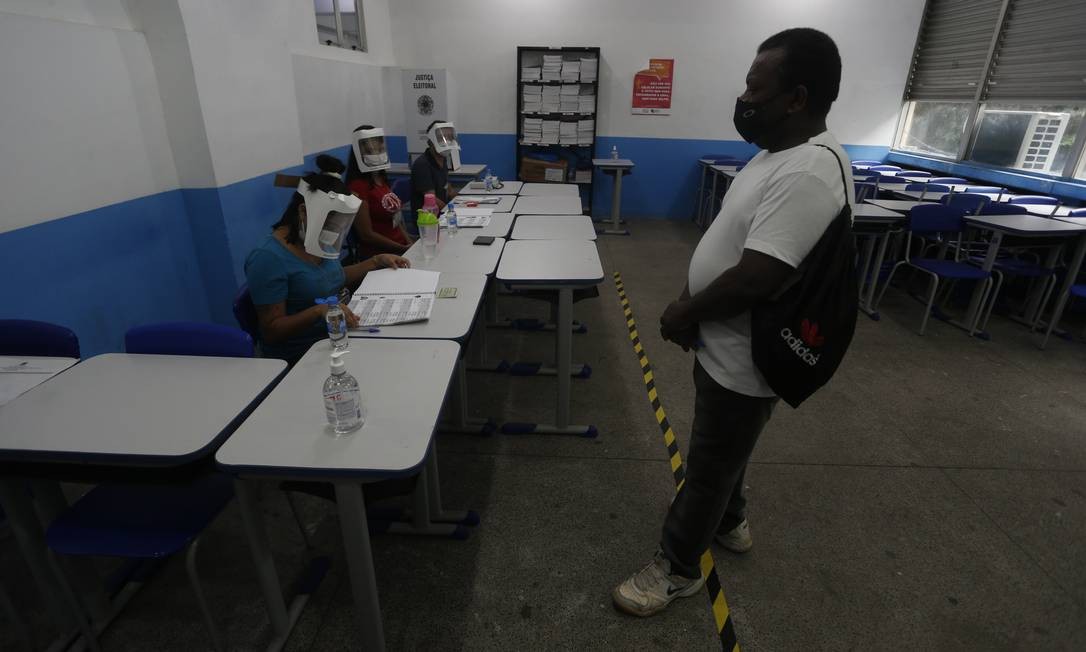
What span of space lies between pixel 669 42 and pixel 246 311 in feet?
20.5

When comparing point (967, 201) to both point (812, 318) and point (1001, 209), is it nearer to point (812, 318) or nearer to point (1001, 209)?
point (1001, 209)

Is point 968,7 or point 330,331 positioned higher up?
point 968,7

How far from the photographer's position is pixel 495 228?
10.7 feet

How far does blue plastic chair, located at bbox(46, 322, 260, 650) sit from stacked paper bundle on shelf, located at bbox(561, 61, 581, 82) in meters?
5.84

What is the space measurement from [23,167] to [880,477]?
377 cm

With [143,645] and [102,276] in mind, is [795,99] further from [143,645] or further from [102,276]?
[102,276]

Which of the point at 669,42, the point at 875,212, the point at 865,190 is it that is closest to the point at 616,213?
the point at 669,42

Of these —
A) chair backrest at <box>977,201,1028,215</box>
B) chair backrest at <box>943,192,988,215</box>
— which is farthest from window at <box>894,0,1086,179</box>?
chair backrest at <box>977,201,1028,215</box>

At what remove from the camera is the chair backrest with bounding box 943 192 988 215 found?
418 centimetres

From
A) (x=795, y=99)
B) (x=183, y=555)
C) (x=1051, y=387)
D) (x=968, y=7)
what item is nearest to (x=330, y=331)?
(x=183, y=555)

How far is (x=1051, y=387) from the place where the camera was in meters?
3.23

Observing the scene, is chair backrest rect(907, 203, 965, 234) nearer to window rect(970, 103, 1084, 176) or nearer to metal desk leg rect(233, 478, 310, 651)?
window rect(970, 103, 1084, 176)

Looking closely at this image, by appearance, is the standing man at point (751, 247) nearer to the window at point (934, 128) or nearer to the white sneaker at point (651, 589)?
the white sneaker at point (651, 589)

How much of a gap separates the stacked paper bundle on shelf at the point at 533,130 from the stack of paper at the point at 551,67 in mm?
490
